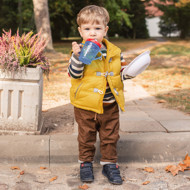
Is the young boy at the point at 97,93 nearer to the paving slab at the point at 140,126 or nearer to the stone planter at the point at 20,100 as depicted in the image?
the stone planter at the point at 20,100

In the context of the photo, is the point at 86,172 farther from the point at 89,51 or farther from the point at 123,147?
the point at 89,51

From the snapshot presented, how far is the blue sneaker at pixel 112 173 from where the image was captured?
2693 mm

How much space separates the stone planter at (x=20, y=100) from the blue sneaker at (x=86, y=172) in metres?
0.75

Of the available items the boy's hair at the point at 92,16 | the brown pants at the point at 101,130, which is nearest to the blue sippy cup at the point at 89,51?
the boy's hair at the point at 92,16

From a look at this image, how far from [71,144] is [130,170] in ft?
2.13

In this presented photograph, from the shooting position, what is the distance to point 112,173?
274 centimetres

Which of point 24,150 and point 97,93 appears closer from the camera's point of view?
point 97,93

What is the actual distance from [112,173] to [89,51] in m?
1.13

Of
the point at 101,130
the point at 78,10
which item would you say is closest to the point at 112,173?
the point at 101,130

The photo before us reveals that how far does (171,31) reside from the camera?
3925cm

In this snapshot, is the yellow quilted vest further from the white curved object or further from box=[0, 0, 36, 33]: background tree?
box=[0, 0, 36, 33]: background tree

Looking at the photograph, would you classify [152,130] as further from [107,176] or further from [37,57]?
[37,57]

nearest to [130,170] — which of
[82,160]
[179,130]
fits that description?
[82,160]

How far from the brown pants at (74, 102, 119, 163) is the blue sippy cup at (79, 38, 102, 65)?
0.51m
